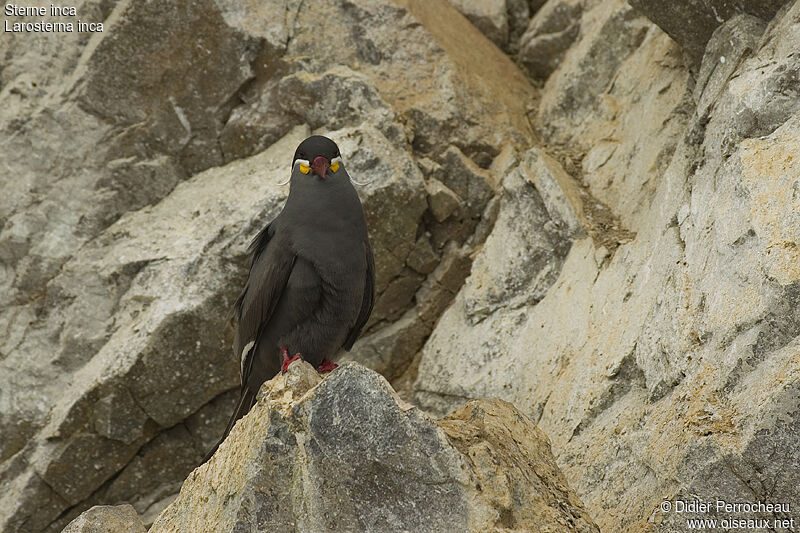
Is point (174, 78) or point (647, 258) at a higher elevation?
point (647, 258)

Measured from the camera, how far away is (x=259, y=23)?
29.8 feet

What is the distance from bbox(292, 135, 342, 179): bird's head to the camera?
21.9 ft

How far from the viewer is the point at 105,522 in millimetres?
5410

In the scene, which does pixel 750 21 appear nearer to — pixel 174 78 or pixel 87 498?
pixel 174 78

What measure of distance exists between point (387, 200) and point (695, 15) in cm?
306

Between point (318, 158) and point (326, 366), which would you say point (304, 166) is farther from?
point (326, 366)

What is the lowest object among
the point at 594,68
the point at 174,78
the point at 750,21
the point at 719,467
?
the point at 174,78

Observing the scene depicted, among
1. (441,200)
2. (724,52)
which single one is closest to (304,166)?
(441,200)

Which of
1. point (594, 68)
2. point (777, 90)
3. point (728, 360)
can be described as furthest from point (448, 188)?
point (728, 360)

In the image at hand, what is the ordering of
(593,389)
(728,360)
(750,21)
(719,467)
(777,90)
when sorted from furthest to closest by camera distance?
(750,21), (593,389), (777,90), (728,360), (719,467)

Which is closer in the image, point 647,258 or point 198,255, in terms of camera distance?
point 647,258

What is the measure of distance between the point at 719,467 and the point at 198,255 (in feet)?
16.7

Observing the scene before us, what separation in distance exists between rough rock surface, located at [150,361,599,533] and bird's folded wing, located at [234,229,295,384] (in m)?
1.74

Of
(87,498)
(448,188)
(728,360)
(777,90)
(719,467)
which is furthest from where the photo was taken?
(448,188)
